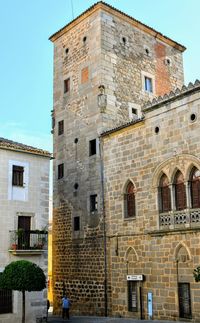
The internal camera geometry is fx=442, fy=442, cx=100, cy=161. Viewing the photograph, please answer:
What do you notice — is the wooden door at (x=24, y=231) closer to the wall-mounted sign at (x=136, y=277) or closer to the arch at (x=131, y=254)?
the arch at (x=131, y=254)

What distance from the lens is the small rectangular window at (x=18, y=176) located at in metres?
19.1

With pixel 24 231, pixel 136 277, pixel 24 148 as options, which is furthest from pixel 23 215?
pixel 136 277

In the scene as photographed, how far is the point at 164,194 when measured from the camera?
1961cm

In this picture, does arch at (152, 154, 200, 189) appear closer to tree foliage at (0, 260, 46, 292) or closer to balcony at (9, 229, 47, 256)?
balcony at (9, 229, 47, 256)

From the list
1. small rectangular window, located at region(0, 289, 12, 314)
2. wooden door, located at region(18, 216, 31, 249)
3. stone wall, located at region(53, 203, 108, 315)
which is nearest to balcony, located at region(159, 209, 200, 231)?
stone wall, located at region(53, 203, 108, 315)

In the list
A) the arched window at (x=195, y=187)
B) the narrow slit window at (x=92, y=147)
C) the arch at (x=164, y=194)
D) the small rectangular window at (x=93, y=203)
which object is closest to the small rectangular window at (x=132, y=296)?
the arch at (x=164, y=194)

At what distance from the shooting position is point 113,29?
85.4 feet

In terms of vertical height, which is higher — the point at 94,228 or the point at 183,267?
the point at 94,228

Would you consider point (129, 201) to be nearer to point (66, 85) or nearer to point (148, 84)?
point (148, 84)

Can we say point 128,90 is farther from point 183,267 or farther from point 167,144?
point 183,267

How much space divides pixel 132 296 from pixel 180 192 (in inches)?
215

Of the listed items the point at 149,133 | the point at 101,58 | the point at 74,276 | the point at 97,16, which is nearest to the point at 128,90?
the point at 101,58

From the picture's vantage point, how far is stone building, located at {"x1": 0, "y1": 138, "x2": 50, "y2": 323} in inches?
705

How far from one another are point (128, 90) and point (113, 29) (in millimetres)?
3689
